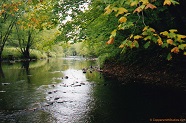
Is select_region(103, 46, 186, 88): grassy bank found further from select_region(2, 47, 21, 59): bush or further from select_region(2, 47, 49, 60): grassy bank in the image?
select_region(2, 47, 21, 59): bush

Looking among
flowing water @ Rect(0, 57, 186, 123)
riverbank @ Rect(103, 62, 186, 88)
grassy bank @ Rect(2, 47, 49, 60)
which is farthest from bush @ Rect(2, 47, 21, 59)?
flowing water @ Rect(0, 57, 186, 123)

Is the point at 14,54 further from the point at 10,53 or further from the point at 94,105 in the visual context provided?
the point at 94,105

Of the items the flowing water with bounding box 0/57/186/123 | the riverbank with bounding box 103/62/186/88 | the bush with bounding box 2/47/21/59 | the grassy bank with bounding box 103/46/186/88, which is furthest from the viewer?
the bush with bounding box 2/47/21/59

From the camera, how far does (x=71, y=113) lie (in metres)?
7.57

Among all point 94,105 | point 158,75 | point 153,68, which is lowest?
point 94,105

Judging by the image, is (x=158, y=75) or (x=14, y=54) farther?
(x=14, y=54)

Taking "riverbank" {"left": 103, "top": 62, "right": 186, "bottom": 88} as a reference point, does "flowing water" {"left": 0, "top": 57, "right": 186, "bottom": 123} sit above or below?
below

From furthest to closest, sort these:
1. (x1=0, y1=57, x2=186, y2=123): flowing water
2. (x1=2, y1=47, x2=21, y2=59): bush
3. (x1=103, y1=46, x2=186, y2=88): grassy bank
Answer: (x1=2, y1=47, x2=21, y2=59): bush
(x1=103, y1=46, x2=186, y2=88): grassy bank
(x1=0, y1=57, x2=186, y2=123): flowing water

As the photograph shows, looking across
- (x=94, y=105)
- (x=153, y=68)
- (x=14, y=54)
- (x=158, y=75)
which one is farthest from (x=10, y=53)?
(x=94, y=105)

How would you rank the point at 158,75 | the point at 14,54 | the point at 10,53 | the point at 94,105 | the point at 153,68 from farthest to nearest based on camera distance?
the point at 14,54, the point at 10,53, the point at 153,68, the point at 158,75, the point at 94,105

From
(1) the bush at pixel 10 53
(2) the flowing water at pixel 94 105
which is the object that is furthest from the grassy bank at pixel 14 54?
(2) the flowing water at pixel 94 105

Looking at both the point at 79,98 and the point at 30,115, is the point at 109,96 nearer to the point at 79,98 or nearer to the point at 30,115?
the point at 79,98

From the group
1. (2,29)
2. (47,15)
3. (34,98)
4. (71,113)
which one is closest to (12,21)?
(2,29)

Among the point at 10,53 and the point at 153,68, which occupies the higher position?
the point at 10,53
